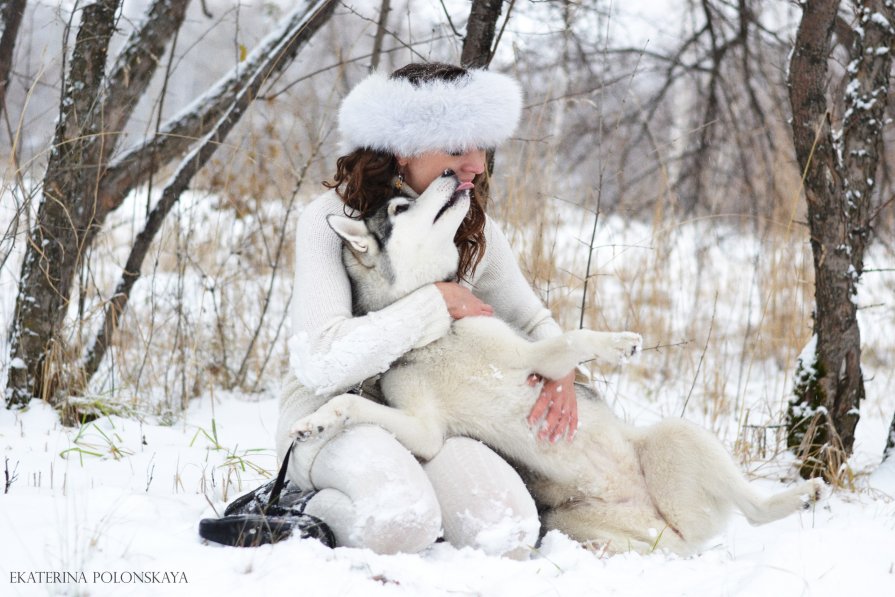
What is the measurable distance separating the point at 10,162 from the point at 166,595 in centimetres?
244

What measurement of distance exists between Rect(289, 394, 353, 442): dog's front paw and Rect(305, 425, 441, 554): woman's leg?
0.06 m

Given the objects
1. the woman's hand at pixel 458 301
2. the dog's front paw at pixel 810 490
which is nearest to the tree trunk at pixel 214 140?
the woman's hand at pixel 458 301

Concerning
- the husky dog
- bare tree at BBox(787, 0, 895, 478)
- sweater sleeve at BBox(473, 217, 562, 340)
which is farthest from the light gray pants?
bare tree at BBox(787, 0, 895, 478)

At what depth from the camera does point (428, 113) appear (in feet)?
8.11

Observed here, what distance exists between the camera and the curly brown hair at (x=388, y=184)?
2.59 meters

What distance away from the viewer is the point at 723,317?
7.09 meters

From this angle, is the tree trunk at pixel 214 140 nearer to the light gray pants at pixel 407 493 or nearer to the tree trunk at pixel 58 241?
the tree trunk at pixel 58 241

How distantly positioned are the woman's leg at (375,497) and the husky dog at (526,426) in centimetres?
17

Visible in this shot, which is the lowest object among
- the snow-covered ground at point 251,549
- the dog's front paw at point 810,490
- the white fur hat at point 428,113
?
the snow-covered ground at point 251,549

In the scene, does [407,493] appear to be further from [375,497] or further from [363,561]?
[363,561]

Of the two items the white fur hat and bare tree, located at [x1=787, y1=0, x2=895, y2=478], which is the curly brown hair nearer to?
the white fur hat

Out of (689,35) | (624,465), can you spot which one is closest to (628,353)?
(624,465)

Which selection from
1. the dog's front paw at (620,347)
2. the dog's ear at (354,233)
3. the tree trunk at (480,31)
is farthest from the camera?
the tree trunk at (480,31)

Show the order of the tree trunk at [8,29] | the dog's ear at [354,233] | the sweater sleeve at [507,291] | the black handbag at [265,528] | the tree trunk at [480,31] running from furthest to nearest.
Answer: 1. the tree trunk at [8,29]
2. the tree trunk at [480,31]
3. the sweater sleeve at [507,291]
4. the dog's ear at [354,233]
5. the black handbag at [265,528]
